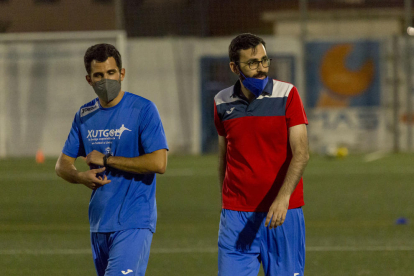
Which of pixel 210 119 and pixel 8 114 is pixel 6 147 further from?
pixel 210 119

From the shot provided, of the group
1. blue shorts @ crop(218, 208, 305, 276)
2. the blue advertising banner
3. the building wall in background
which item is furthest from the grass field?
the blue advertising banner

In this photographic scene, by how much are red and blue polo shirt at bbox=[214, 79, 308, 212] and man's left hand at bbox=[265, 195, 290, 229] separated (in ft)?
0.69

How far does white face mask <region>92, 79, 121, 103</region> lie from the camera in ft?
12.9

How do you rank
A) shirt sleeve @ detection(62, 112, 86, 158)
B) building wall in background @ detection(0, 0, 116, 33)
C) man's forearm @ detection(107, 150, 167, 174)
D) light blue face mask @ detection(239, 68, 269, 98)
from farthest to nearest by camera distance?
building wall in background @ detection(0, 0, 116, 33), shirt sleeve @ detection(62, 112, 86, 158), light blue face mask @ detection(239, 68, 269, 98), man's forearm @ detection(107, 150, 167, 174)

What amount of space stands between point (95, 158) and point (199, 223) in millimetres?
6086

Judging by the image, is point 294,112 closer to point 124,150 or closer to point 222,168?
point 222,168

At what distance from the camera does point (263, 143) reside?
3932 mm

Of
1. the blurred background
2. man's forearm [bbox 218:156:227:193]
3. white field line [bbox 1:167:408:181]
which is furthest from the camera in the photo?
the blurred background

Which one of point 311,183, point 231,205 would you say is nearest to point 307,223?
point 311,183

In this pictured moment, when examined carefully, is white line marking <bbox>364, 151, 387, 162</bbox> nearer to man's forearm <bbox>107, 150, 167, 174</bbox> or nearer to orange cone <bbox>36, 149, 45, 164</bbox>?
orange cone <bbox>36, 149, 45, 164</bbox>

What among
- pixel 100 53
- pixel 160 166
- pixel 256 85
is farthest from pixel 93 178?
pixel 256 85

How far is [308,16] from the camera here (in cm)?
2339

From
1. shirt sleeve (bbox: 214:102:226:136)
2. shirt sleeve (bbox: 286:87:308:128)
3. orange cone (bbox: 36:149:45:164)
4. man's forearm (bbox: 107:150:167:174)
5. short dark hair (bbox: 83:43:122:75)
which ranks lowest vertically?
orange cone (bbox: 36:149:45:164)

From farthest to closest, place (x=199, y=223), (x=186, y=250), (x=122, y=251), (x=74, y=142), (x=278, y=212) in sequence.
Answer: (x=199, y=223) → (x=186, y=250) → (x=74, y=142) → (x=122, y=251) → (x=278, y=212)
